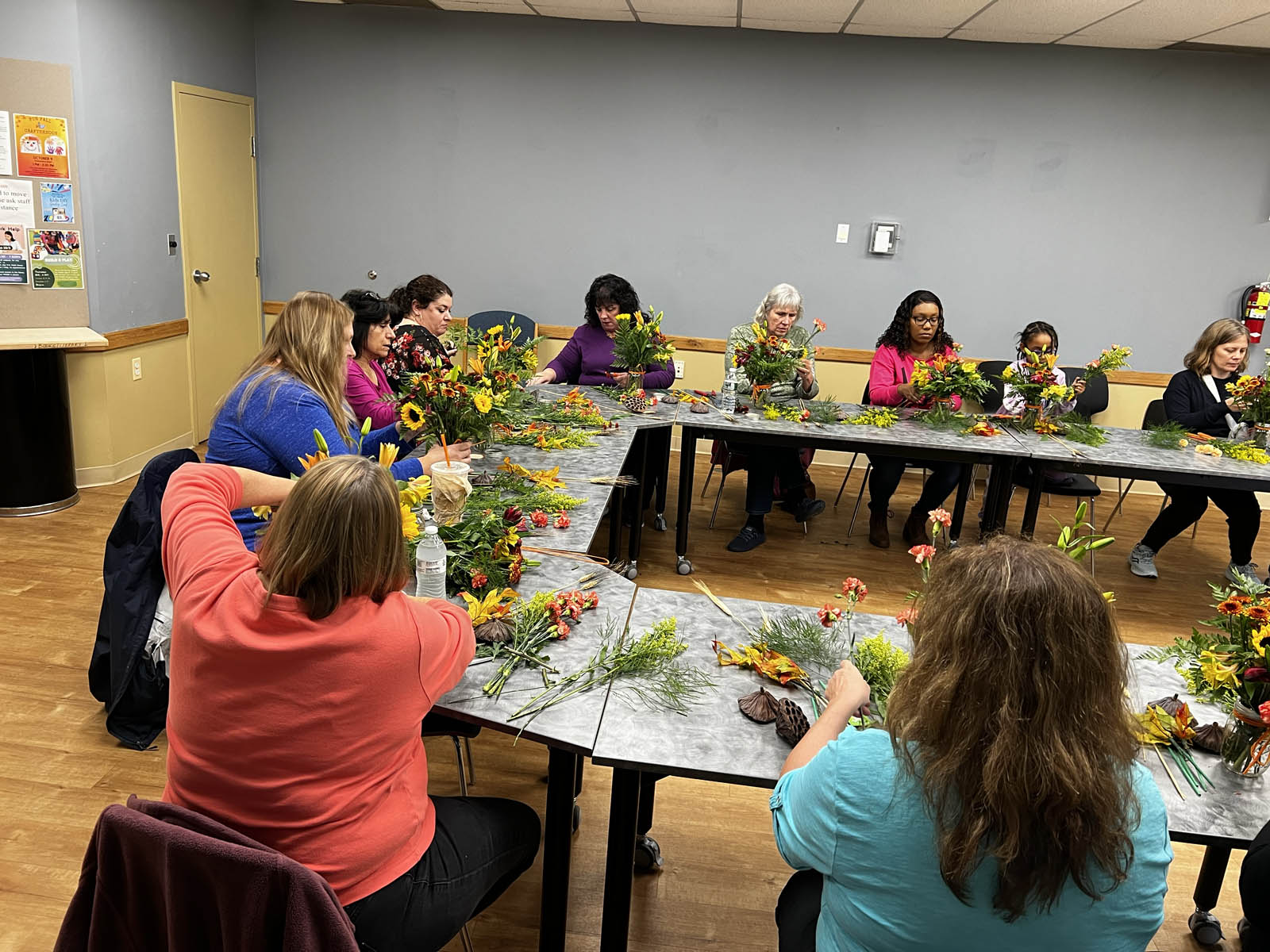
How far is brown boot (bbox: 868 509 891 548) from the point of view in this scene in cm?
493

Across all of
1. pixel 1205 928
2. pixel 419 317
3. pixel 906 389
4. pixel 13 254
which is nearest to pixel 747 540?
pixel 906 389

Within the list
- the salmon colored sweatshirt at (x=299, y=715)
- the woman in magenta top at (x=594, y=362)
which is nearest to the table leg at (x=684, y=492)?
Answer: the woman in magenta top at (x=594, y=362)

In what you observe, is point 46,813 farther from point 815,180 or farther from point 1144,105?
point 1144,105

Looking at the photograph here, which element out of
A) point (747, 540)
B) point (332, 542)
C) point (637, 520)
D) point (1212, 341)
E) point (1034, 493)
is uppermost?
point (1212, 341)

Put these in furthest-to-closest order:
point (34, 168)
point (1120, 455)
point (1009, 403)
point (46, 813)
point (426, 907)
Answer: point (1009, 403)
point (34, 168)
point (1120, 455)
point (46, 813)
point (426, 907)

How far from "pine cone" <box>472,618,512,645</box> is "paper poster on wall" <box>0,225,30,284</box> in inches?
157

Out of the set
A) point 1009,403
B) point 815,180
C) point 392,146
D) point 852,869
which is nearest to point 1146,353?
point 1009,403

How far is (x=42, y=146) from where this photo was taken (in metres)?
4.54

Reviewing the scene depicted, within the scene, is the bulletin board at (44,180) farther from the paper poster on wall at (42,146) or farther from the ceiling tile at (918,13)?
the ceiling tile at (918,13)

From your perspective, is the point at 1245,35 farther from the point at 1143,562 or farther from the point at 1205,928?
the point at 1205,928

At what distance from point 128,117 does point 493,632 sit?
14.7ft

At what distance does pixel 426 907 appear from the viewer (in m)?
1.53

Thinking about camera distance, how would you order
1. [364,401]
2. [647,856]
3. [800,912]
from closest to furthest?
[800,912] → [647,856] → [364,401]

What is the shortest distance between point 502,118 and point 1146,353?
15.0ft
